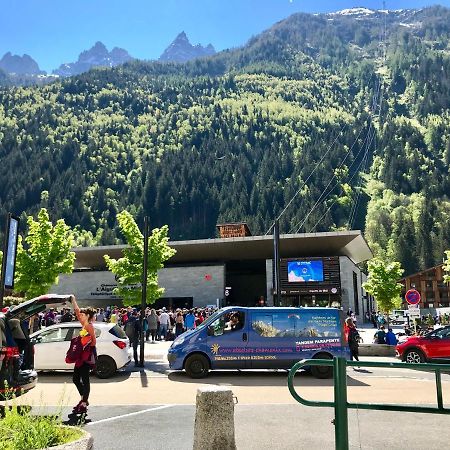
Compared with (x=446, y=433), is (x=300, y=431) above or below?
below

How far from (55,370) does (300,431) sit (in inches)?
385

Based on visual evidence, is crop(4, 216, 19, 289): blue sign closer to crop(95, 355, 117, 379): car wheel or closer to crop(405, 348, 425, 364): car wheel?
crop(95, 355, 117, 379): car wheel

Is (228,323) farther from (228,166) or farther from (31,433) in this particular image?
(228,166)

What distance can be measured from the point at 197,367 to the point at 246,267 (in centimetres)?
4033

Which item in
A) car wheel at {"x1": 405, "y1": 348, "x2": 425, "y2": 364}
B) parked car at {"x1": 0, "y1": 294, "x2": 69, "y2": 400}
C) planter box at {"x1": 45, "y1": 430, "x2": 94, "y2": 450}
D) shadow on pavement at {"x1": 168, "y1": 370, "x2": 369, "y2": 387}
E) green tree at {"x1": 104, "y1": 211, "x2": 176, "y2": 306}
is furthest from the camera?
green tree at {"x1": 104, "y1": 211, "x2": 176, "y2": 306}

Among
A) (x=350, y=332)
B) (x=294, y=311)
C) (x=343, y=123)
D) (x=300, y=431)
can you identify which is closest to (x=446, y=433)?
(x=300, y=431)

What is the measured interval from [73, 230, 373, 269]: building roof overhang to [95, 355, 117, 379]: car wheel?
91.0ft

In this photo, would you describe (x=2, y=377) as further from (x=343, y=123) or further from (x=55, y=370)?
(x=343, y=123)

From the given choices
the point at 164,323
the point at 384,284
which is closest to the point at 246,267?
the point at 384,284

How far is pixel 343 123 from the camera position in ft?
562

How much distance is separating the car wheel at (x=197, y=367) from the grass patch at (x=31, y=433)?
9.53 m

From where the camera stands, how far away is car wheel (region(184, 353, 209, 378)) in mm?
13719

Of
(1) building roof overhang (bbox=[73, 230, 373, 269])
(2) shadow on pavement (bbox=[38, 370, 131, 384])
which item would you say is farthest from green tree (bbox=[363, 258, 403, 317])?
(2) shadow on pavement (bbox=[38, 370, 131, 384])

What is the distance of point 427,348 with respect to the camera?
53.9 feet
